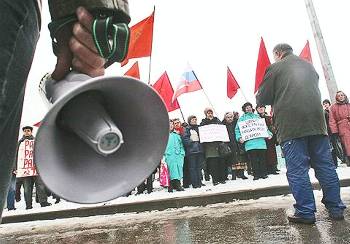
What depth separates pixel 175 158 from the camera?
9.73 metres

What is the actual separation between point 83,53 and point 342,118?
386 inches

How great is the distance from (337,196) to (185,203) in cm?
310

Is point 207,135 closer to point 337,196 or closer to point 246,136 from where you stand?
point 246,136

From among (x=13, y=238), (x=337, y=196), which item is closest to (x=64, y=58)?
(x=337, y=196)

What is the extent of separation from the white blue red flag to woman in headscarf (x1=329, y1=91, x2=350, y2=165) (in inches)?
190

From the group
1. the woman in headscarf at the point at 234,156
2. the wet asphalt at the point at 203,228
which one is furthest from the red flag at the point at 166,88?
the wet asphalt at the point at 203,228

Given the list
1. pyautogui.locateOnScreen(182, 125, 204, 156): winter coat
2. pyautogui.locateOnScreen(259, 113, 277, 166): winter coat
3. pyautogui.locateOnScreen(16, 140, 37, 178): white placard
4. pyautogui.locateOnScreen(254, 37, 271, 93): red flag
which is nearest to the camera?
pyautogui.locateOnScreen(16, 140, 37, 178): white placard

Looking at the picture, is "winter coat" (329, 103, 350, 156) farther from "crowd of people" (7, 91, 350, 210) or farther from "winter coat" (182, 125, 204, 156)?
"winter coat" (182, 125, 204, 156)

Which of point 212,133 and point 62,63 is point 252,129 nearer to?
point 212,133

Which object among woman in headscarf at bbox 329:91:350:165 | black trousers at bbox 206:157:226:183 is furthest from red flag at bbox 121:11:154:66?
woman in headscarf at bbox 329:91:350:165

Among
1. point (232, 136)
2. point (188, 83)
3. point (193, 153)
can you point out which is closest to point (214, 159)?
point (193, 153)

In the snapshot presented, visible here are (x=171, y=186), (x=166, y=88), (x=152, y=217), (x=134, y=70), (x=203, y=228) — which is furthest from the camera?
(x=166, y=88)

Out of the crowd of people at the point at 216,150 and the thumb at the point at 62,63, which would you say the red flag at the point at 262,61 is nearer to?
the crowd of people at the point at 216,150

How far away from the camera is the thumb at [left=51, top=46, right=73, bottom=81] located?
1121mm
